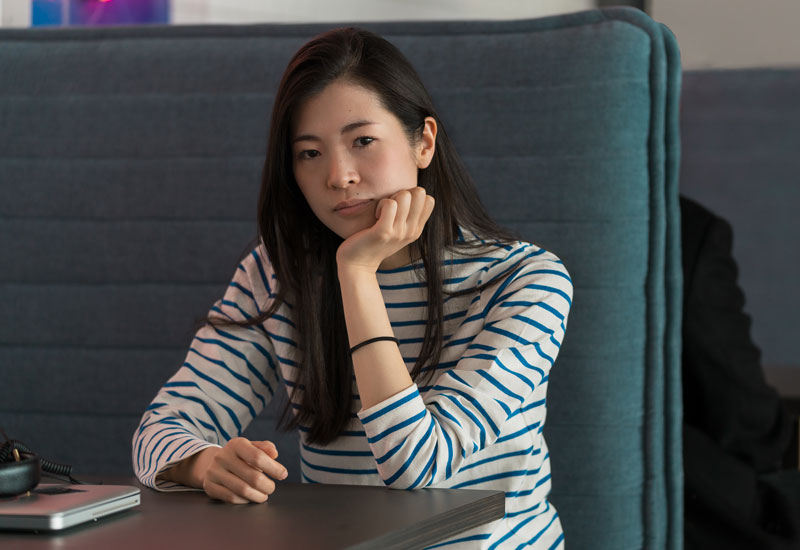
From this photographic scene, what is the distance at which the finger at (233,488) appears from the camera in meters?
0.82

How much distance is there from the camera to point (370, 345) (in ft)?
3.17

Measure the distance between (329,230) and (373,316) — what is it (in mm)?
277

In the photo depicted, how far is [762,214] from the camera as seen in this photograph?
7.85ft

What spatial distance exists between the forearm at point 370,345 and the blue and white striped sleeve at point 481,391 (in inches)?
0.6

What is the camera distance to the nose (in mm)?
1066

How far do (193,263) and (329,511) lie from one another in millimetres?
852

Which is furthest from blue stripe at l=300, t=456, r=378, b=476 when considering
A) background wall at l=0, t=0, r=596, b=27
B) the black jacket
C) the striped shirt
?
background wall at l=0, t=0, r=596, b=27

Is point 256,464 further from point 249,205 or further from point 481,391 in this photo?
point 249,205

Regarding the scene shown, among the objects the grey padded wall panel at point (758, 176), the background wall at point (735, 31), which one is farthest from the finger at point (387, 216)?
the background wall at point (735, 31)

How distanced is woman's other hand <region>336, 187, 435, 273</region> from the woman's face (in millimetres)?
36

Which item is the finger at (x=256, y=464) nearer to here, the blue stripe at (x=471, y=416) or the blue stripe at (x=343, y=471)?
the blue stripe at (x=471, y=416)

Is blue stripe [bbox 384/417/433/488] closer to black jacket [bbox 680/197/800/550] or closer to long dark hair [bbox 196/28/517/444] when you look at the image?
long dark hair [bbox 196/28/517/444]

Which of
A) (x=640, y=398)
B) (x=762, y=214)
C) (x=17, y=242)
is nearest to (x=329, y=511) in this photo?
(x=640, y=398)

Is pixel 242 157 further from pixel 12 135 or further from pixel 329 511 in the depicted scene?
pixel 329 511
